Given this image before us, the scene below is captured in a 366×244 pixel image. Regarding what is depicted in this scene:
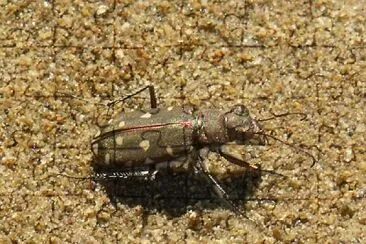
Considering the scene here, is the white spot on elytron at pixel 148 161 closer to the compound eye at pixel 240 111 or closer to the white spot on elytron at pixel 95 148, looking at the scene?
the white spot on elytron at pixel 95 148

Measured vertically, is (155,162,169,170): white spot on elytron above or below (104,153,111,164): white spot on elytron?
below

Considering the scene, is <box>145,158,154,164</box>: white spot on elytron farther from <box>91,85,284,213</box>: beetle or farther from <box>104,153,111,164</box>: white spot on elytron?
<box>104,153,111,164</box>: white spot on elytron

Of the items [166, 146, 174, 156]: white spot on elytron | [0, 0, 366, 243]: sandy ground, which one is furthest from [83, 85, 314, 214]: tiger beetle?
[0, 0, 366, 243]: sandy ground

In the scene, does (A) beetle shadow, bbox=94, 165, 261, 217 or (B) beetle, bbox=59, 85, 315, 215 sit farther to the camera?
(A) beetle shadow, bbox=94, 165, 261, 217

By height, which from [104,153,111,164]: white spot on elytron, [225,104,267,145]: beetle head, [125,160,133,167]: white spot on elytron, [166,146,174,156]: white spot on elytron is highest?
[225,104,267,145]: beetle head

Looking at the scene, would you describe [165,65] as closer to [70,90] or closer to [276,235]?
[70,90]

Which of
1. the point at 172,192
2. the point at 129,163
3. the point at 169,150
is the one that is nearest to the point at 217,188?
the point at 172,192
